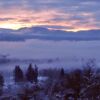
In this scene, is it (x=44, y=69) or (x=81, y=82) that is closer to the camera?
(x=81, y=82)

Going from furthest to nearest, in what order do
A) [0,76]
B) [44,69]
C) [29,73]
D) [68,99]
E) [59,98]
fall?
[44,69] < [29,73] < [0,76] < [59,98] < [68,99]

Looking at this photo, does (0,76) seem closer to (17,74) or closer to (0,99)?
(17,74)

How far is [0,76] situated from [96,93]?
44.1 meters

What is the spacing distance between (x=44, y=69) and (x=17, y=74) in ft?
86.3

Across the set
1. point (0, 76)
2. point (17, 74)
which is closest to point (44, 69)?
point (17, 74)

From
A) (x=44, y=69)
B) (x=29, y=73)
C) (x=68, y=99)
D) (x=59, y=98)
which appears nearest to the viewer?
(x=68, y=99)

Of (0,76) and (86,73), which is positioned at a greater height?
(86,73)

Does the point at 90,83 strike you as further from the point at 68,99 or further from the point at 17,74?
the point at 17,74

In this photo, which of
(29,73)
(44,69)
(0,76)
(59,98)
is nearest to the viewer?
(59,98)

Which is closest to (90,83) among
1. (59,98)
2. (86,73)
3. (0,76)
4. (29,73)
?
(86,73)

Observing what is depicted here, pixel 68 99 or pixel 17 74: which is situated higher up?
pixel 68 99

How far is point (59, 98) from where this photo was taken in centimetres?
5319

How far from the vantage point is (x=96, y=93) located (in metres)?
49.4

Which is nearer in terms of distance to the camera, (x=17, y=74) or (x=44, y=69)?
(x=17, y=74)
